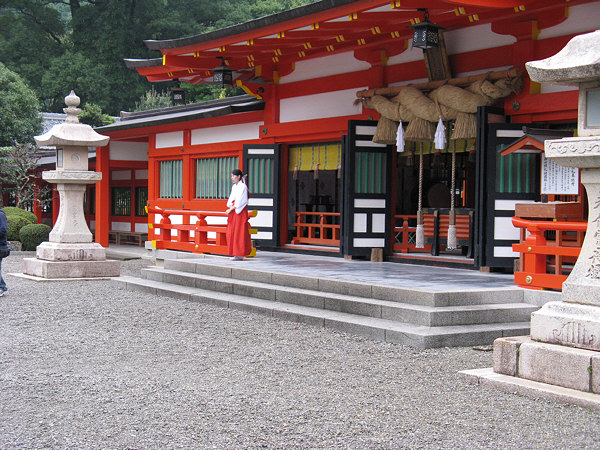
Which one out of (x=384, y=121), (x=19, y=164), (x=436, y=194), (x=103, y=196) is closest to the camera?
(x=384, y=121)

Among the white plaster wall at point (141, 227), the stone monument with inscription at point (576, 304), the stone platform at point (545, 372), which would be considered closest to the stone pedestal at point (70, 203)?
the white plaster wall at point (141, 227)

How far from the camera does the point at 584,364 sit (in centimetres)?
491

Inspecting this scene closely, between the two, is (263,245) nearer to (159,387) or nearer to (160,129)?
(160,129)

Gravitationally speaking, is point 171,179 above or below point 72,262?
above

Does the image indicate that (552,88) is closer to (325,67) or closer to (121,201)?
(325,67)

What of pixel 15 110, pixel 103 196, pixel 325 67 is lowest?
pixel 103 196

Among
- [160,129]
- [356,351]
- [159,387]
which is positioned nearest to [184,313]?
[356,351]

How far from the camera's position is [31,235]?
1936 centimetres

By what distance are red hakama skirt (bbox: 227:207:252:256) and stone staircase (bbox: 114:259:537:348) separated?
4.66 ft

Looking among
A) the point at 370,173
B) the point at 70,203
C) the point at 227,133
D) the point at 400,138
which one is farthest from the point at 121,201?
the point at 400,138

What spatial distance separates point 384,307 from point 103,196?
506 inches

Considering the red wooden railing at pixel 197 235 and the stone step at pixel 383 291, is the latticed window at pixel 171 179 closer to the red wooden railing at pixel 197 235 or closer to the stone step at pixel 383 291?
the red wooden railing at pixel 197 235

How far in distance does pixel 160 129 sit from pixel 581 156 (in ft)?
44.2

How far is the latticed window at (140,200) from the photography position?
21.0 metres
